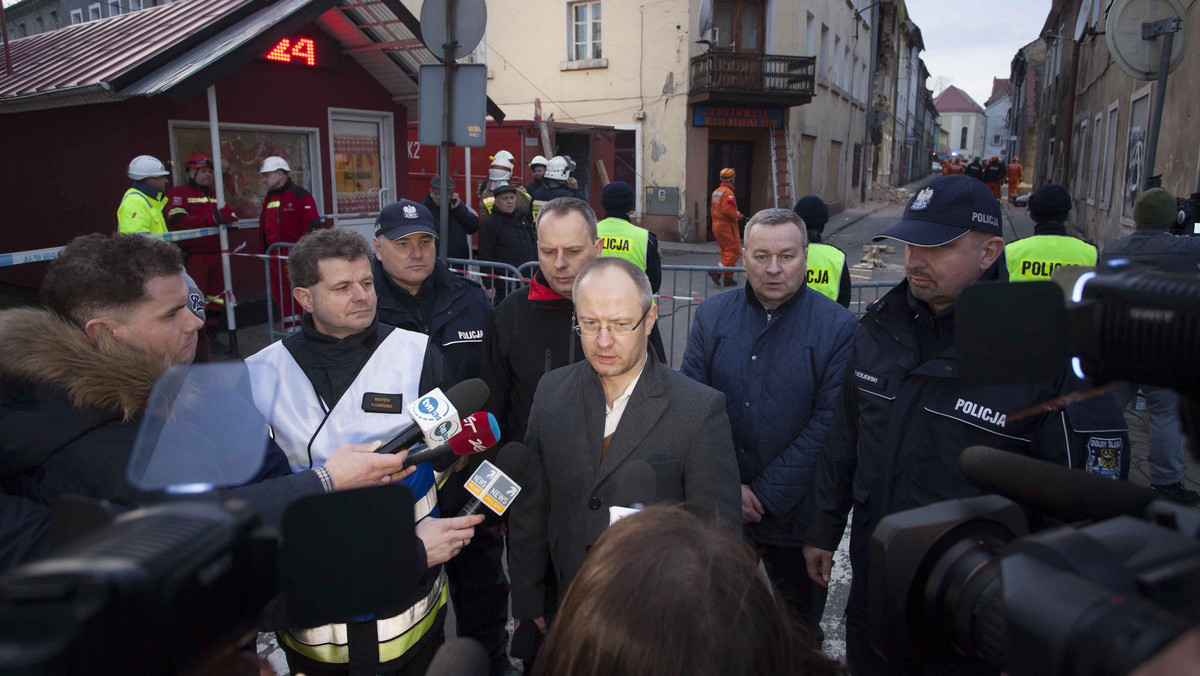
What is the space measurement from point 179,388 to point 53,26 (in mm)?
43595

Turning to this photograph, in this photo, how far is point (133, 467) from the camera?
2.85 feet

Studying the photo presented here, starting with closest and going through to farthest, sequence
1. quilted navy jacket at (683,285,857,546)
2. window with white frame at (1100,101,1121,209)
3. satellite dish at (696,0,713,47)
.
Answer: quilted navy jacket at (683,285,857,546), window with white frame at (1100,101,1121,209), satellite dish at (696,0,713,47)

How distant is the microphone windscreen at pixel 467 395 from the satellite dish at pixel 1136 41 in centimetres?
592

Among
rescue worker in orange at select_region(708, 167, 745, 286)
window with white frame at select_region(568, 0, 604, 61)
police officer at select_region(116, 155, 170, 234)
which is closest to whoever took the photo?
police officer at select_region(116, 155, 170, 234)

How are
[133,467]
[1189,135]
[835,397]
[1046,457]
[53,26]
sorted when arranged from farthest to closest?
[53,26] → [1189,135] → [835,397] → [1046,457] → [133,467]

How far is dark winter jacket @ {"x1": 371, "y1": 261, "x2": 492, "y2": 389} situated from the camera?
11.6 ft

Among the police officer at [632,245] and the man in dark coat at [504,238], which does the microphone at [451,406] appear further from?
the man in dark coat at [504,238]

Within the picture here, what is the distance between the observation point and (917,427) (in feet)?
7.57

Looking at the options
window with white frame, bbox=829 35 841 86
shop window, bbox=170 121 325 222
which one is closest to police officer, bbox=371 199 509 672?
shop window, bbox=170 121 325 222

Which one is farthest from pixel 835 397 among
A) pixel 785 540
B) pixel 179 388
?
pixel 179 388

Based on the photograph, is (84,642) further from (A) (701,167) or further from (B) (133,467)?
(A) (701,167)

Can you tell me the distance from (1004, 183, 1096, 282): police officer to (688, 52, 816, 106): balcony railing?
14537 mm

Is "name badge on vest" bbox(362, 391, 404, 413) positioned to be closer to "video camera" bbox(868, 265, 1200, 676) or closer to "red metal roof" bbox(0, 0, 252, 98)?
"video camera" bbox(868, 265, 1200, 676)

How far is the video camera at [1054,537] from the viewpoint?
68 cm
